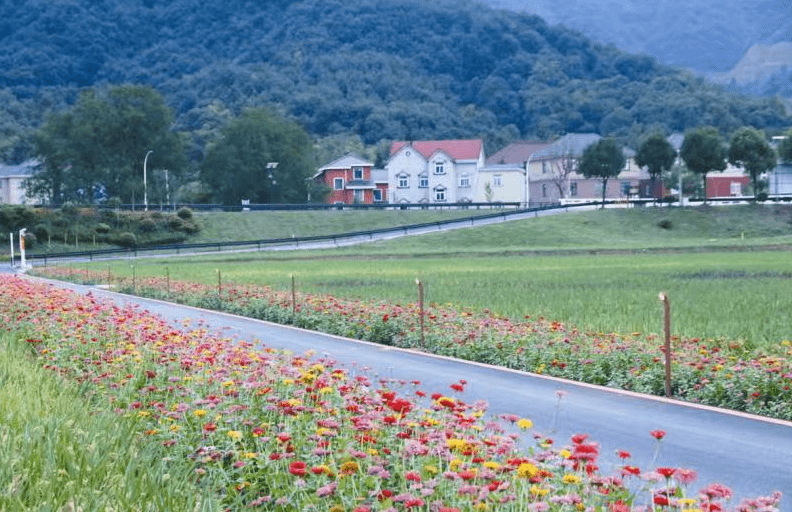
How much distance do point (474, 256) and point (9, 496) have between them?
53015 mm

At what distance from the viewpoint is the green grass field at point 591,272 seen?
21.3 m

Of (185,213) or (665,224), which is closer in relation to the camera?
(665,224)

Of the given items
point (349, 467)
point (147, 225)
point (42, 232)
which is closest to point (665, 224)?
point (147, 225)

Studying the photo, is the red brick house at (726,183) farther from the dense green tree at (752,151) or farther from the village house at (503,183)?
the dense green tree at (752,151)

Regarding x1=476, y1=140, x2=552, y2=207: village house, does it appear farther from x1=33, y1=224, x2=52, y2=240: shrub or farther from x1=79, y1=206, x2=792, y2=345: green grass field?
x1=33, y1=224, x2=52, y2=240: shrub

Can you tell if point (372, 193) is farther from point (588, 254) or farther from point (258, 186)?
point (588, 254)

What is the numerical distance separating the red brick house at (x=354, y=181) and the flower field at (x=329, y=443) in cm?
10554

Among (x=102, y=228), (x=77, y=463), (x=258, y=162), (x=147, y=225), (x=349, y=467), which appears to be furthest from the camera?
(x=258, y=162)

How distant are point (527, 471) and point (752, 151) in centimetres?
8818

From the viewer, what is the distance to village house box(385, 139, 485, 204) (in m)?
112

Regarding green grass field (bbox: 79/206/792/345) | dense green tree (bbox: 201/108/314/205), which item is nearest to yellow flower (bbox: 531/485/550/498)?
green grass field (bbox: 79/206/792/345)

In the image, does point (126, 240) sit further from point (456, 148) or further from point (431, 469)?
point (431, 469)

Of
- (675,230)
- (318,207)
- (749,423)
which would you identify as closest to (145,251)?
(318,207)

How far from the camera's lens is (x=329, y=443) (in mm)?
7293
